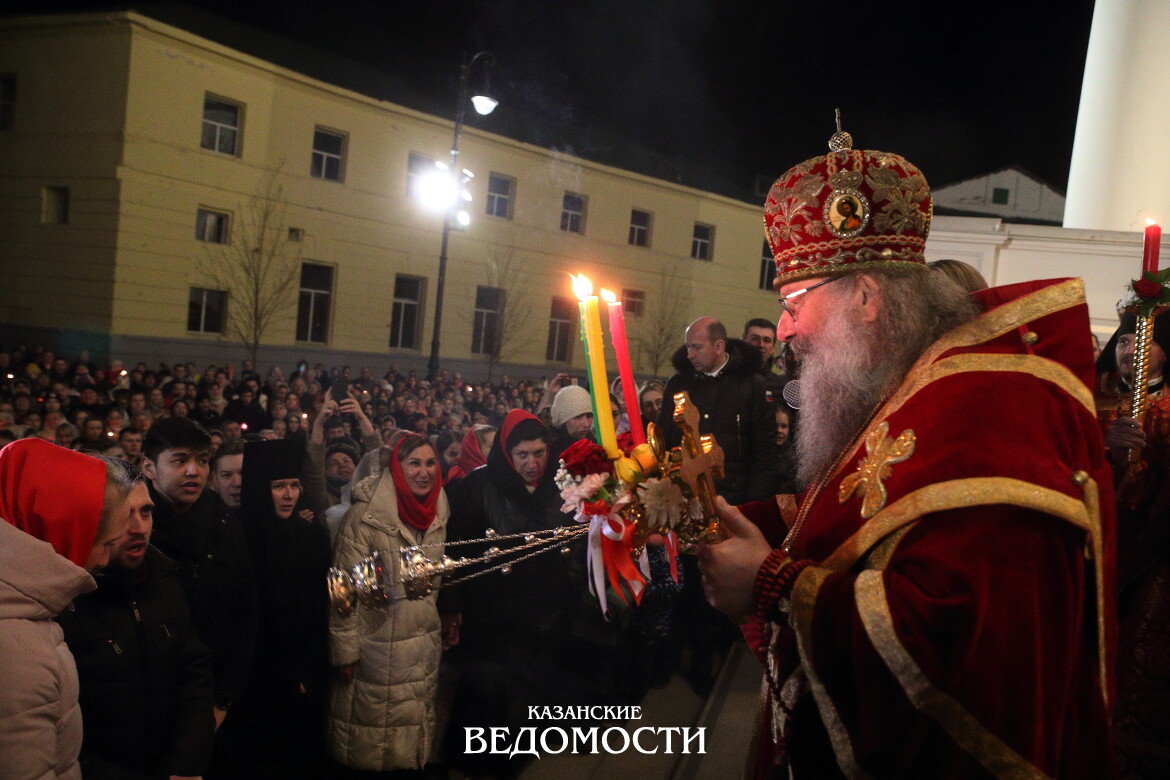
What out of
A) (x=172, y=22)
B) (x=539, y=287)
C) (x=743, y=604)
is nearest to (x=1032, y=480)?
(x=743, y=604)

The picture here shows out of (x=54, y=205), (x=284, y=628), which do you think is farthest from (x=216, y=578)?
(x=54, y=205)

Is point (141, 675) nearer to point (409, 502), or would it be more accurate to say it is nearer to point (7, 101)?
point (409, 502)

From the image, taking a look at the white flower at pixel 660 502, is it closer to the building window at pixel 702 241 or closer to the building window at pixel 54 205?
the building window at pixel 54 205

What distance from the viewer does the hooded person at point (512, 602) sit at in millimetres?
4238

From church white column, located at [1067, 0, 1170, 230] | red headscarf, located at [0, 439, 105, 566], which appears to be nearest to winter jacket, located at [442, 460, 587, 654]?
red headscarf, located at [0, 439, 105, 566]

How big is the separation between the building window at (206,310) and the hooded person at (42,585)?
16.0 meters

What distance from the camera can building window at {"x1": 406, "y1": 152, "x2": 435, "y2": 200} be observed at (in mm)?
20516

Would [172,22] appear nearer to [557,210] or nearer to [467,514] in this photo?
[557,210]

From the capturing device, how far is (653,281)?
25219mm

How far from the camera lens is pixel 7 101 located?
17344 mm

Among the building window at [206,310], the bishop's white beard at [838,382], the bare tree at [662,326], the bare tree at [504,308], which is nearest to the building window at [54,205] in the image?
the building window at [206,310]

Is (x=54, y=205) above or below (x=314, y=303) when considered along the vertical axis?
above

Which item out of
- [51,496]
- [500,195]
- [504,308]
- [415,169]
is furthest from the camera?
[504,308]

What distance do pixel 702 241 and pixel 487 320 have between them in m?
7.69
